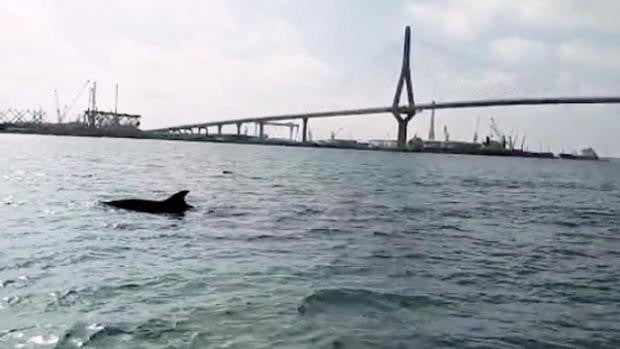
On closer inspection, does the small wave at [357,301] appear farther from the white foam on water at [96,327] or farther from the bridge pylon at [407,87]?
the bridge pylon at [407,87]

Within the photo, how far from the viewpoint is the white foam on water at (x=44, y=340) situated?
286 inches

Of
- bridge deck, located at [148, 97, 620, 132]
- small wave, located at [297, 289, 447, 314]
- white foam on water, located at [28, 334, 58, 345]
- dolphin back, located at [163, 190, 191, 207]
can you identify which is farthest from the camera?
bridge deck, located at [148, 97, 620, 132]

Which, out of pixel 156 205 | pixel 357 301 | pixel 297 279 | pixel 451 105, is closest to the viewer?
pixel 357 301

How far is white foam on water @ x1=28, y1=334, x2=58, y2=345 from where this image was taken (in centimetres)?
726

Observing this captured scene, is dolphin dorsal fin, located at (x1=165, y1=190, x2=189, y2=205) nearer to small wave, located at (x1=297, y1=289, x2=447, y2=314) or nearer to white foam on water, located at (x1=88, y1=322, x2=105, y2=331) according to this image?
small wave, located at (x1=297, y1=289, x2=447, y2=314)

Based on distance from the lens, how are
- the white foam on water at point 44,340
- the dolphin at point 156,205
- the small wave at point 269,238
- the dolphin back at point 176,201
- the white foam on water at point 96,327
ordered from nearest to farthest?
1. the white foam on water at point 44,340
2. the white foam on water at point 96,327
3. the small wave at point 269,238
4. the dolphin at point 156,205
5. the dolphin back at point 176,201

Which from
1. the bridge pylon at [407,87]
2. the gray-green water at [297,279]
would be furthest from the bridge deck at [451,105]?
the gray-green water at [297,279]

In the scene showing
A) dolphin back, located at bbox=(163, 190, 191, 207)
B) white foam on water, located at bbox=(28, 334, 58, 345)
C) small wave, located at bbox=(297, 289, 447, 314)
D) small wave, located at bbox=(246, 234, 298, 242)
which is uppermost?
dolphin back, located at bbox=(163, 190, 191, 207)

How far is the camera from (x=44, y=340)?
7.33 metres

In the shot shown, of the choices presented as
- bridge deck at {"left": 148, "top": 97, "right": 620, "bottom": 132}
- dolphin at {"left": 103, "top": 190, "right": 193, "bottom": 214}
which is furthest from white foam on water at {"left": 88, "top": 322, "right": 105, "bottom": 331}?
bridge deck at {"left": 148, "top": 97, "right": 620, "bottom": 132}

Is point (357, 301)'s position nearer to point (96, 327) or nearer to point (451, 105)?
point (96, 327)

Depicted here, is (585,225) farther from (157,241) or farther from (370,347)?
(370,347)

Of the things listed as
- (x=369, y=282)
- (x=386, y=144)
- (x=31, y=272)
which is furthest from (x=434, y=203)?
(x=386, y=144)

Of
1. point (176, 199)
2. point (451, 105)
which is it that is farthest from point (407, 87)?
point (176, 199)
